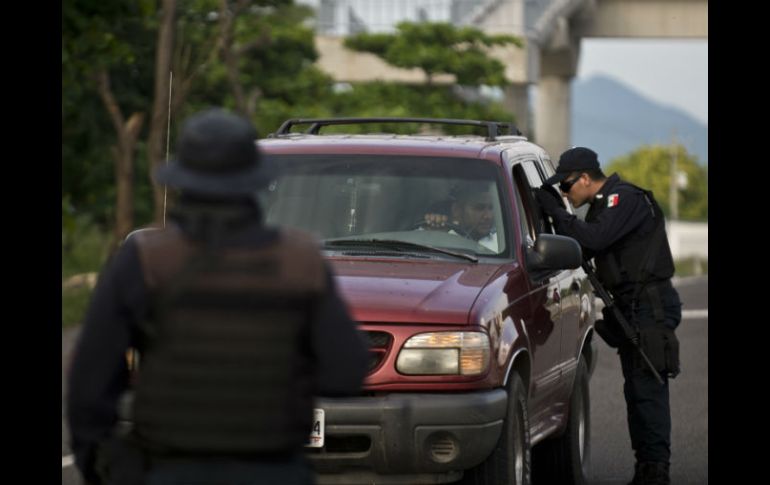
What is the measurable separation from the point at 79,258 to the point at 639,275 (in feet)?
95.1

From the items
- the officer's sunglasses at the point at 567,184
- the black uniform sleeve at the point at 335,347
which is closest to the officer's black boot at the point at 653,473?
the officer's sunglasses at the point at 567,184

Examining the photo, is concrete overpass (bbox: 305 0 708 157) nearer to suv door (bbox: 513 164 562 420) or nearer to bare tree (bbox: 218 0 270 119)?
bare tree (bbox: 218 0 270 119)

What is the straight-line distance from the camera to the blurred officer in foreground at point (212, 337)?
14.4 feet

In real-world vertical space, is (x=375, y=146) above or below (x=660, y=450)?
above

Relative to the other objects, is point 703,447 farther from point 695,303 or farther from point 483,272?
point 695,303

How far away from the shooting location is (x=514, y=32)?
59094 millimetres

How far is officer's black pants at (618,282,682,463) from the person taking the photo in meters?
10.2

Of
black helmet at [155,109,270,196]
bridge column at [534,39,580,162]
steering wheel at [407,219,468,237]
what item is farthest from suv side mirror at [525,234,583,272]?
bridge column at [534,39,580,162]

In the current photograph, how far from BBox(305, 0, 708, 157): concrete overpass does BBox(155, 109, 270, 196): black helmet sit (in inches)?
2107

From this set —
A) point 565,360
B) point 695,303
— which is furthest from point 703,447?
point 695,303

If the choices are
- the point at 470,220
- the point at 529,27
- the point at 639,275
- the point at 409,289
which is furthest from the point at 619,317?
the point at 529,27

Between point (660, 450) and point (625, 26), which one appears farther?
point (625, 26)
